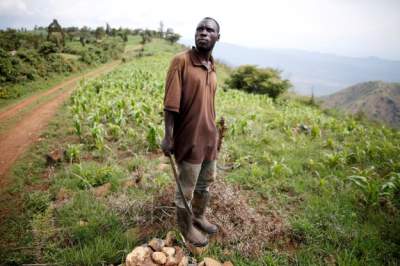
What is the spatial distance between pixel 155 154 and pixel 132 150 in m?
0.60

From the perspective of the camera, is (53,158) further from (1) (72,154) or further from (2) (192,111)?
(2) (192,111)

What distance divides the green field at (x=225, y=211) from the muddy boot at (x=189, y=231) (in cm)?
20

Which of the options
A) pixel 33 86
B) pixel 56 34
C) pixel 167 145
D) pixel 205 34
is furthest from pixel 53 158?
pixel 56 34

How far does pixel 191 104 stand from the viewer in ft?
7.90

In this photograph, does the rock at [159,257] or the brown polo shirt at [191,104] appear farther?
the rock at [159,257]

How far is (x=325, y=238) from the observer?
329 cm

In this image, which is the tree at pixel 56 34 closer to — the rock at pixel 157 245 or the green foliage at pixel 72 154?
the green foliage at pixel 72 154

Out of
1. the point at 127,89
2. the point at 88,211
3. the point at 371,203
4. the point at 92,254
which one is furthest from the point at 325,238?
the point at 127,89

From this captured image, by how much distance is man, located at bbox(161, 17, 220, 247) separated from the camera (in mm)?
2277

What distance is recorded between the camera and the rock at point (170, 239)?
9.22 ft

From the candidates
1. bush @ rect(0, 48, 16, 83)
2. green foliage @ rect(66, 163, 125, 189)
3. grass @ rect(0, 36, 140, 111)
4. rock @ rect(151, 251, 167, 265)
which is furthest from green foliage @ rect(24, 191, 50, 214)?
bush @ rect(0, 48, 16, 83)

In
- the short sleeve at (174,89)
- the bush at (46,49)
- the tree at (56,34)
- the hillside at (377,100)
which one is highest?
the tree at (56,34)

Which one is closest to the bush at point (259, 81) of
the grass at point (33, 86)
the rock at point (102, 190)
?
the grass at point (33, 86)

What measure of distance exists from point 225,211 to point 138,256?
4.57 ft
